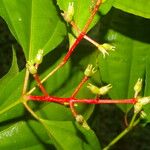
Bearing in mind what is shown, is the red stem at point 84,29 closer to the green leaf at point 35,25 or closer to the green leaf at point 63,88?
the green leaf at point 35,25

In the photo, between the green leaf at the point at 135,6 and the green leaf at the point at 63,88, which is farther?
the green leaf at the point at 63,88

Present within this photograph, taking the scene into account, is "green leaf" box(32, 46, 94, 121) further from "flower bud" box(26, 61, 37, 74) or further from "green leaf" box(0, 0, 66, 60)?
"flower bud" box(26, 61, 37, 74)

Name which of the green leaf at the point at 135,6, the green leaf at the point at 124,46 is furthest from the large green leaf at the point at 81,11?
the green leaf at the point at 124,46

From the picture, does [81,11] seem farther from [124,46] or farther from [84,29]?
[124,46]

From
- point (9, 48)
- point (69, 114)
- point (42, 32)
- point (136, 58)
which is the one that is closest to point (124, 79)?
point (136, 58)

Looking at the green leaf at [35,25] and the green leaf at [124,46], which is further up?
the green leaf at [35,25]

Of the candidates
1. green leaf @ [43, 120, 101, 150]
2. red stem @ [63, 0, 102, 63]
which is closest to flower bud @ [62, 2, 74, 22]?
red stem @ [63, 0, 102, 63]

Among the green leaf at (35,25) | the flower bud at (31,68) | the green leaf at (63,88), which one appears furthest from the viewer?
the green leaf at (63,88)
